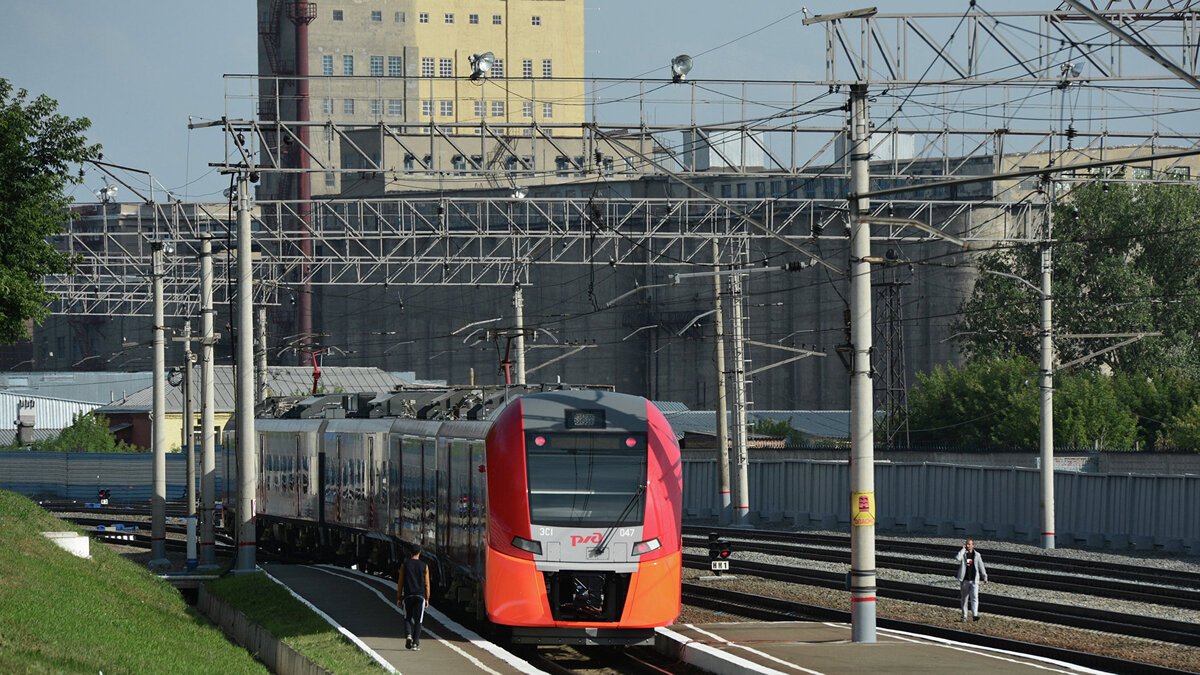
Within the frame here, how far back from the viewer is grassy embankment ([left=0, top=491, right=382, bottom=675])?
53.1ft

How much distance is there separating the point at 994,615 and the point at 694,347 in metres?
62.8

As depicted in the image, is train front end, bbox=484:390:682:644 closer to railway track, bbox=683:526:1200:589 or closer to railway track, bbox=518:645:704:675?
railway track, bbox=518:645:704:675

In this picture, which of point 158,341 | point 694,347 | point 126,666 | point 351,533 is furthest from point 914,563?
point 694,347

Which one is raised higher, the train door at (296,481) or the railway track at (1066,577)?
the train door at (296,481)

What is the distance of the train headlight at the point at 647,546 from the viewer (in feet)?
60.4

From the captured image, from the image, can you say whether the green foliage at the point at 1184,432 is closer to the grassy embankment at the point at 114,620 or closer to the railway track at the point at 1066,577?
the railway track at the point at 1066,577

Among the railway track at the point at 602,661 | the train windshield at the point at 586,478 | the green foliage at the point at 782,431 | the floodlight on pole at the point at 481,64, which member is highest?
the floodlight on pole at the point at 481,64

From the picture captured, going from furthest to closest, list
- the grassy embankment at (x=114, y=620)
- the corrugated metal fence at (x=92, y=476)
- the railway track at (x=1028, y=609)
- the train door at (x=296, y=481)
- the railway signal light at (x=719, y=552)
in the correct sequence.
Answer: the corrugated metal fence at (x=92, y=476) → the train door at (x=296, y=481) → the railway signal light at (x=719, y=552) → the railway track at (x=1028, y=609) → the grassy embankment at (x=114, y=620)

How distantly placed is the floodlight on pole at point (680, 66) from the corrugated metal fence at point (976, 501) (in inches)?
644

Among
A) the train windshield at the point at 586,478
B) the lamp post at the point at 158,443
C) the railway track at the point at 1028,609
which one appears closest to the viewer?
the train windshield at the point at 586,478

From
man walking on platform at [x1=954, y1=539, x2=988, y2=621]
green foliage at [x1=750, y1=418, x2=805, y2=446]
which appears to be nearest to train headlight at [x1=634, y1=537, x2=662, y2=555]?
man walking on platform at [x1=954, y1=539, x2=988, y2=621]

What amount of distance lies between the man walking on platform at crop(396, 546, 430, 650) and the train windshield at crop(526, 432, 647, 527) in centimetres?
178

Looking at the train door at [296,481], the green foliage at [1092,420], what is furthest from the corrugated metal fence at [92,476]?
the green foliage at [1092,420]

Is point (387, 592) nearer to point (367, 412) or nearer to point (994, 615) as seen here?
point (367, 412)
